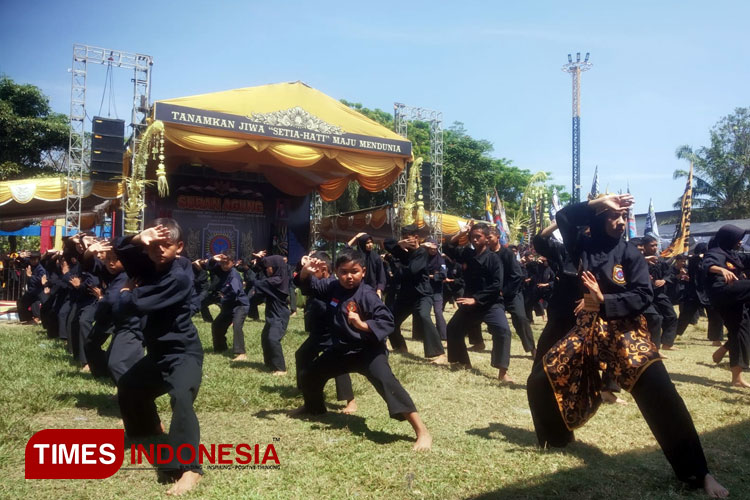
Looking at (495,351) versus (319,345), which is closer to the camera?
(319,345)

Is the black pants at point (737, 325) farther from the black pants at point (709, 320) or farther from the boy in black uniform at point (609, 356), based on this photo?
the black pants at point (709, 320)

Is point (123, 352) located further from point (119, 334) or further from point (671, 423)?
point (671, 423)

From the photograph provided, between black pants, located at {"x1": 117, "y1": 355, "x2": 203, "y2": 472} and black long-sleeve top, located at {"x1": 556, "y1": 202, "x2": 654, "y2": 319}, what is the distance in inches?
110

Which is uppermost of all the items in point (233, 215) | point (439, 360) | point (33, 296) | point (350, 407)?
point (233, 215)

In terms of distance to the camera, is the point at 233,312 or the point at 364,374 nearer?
the point at 364,374

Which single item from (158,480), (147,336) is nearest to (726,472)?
(158,480)

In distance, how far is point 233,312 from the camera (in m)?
8.54

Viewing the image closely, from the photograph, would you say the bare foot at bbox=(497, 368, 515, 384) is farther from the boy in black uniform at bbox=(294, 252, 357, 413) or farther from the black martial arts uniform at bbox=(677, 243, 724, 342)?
the black martial arts uniform at bbox=(677, 243, 724, 342)

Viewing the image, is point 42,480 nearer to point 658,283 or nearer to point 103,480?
point 103,480

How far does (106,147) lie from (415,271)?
10.8 meters

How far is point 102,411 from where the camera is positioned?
543 centimetres

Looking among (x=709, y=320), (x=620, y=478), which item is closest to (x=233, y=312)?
(x=620, y=478)

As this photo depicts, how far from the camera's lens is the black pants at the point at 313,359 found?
5359 millimetres

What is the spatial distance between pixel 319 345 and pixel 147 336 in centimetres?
171
